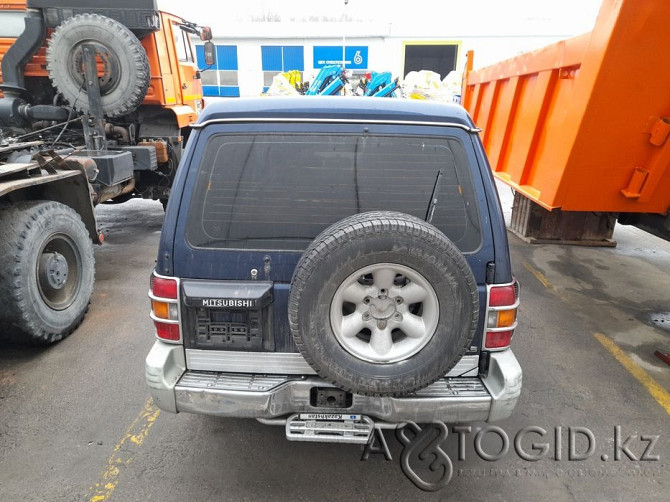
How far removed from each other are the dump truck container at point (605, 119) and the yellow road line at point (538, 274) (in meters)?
1.24

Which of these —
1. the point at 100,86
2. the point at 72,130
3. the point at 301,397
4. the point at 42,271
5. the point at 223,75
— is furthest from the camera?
the point at 223,75

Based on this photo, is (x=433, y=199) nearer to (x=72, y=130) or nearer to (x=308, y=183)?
(x=308, y=183)

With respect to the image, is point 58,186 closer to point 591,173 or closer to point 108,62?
point 108,62

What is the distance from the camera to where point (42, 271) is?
3.79 metres

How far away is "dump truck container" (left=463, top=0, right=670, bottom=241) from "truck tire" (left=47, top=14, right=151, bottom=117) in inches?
173

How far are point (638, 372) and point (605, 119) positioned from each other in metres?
2.02

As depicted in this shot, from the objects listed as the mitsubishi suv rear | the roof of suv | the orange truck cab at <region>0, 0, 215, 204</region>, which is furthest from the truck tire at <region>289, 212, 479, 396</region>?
the orange truck cab at <region>0, 0, 215, 204</region>

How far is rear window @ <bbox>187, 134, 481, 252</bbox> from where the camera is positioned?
2.25m

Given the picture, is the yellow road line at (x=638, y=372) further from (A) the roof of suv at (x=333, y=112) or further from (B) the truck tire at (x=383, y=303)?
(A) the roof of suv at (x=333, y=112)

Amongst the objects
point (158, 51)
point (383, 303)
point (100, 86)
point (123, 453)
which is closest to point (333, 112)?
point (383, 303)

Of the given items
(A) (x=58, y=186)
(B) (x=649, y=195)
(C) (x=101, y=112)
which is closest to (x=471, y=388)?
(B) (x=649, y=195)

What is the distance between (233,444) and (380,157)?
1.92m

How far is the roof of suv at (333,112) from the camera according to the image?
224 cm

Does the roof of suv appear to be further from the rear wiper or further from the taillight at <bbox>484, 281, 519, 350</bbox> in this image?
the taillight at <bbox>484, 281, 519, 350</bbox>
